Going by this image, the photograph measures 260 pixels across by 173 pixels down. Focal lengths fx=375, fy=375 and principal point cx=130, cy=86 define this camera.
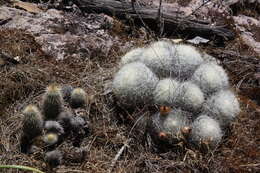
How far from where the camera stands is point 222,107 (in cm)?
347

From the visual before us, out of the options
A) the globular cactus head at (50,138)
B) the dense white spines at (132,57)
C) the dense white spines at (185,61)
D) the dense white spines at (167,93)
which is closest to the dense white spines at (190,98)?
the dense white spines at (167,93)

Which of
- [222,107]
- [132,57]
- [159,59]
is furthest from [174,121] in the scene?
[132,57]

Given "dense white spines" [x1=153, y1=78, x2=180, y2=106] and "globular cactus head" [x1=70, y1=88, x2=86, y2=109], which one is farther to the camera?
"globular cactus head" [x1=70, y1=88, x2=86, y2=109]

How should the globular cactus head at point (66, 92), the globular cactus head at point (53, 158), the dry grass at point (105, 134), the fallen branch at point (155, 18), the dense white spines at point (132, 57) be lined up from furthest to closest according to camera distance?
1. the fallen branch at point (155, 18)
2. the dense white spines at point (132, 57)
3. the globular cactus head at point (66, 92)
4. the dry grass at point (105, 134)
5. the globular cactus head at point (53, 158)

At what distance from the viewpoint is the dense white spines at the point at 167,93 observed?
3428 mm

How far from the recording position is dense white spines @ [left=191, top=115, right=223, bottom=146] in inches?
132

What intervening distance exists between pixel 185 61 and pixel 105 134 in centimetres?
106

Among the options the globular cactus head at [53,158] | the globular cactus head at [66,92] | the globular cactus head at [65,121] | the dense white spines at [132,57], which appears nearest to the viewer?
the globular cactus head at [53,158]

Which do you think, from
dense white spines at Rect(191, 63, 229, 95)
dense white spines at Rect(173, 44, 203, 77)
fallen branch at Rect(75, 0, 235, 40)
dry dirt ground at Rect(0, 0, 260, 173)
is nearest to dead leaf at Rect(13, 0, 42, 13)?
fallen branch at Rect(75, 0, 235, 40)

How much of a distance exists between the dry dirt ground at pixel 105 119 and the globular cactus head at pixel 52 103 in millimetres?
317

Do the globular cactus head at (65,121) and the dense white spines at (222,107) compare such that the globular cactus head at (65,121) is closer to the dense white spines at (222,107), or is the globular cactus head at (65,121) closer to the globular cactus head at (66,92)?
the globular cactus head at (66,92)

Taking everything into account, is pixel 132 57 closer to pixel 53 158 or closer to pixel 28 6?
pixel 53 158

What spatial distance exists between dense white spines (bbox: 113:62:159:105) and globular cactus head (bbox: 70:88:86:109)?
0.33m

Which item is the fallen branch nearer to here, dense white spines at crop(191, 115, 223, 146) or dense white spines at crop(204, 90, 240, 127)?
dense white spines at crop(204, 90, 240, 127)
